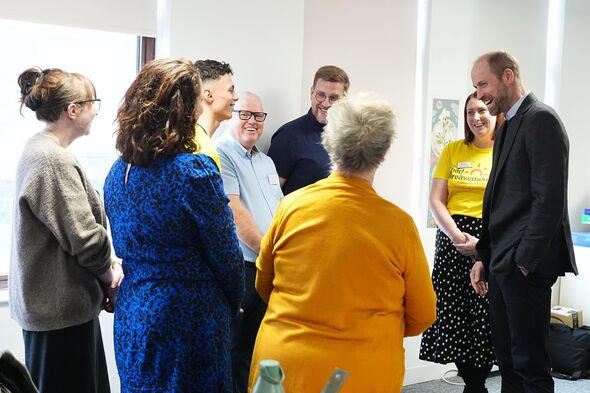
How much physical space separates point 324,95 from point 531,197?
119 cm

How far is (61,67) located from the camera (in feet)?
10.2

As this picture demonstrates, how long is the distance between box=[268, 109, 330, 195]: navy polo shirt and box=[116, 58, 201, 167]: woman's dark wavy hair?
140 cm

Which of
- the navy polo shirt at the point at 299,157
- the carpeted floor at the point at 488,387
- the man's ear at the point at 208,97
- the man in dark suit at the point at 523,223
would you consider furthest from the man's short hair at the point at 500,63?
the carpeted floor at the point at 488,387

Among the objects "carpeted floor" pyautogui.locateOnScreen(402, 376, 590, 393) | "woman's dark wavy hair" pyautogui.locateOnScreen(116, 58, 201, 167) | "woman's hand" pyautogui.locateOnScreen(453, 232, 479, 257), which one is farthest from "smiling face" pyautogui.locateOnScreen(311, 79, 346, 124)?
"carpeted floor" pyautogui.locateOnScreen(402, 376, 590, 393)

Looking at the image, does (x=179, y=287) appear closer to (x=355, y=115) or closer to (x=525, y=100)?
(x=355, y=115)

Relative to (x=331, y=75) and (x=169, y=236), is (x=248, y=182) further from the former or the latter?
(x=169, y=236)

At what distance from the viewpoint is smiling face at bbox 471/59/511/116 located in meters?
2.71

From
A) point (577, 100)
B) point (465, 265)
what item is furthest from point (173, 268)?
point (577, 100)

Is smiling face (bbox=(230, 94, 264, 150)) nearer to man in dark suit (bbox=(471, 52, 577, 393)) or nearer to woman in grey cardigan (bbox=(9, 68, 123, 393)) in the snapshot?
woman in grey cardigan (bbox=(9, 68, 123, 393))

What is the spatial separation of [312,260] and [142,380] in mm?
601

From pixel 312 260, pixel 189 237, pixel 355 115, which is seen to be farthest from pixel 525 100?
pixel 189 237

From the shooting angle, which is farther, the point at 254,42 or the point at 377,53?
the point at 377,53

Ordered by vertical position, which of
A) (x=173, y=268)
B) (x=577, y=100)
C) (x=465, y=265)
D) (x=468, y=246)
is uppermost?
(x=577, y=100)

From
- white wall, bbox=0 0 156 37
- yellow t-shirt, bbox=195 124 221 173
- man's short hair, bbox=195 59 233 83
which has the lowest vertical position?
yellow t-shirt, bbox=195 124 221 173
